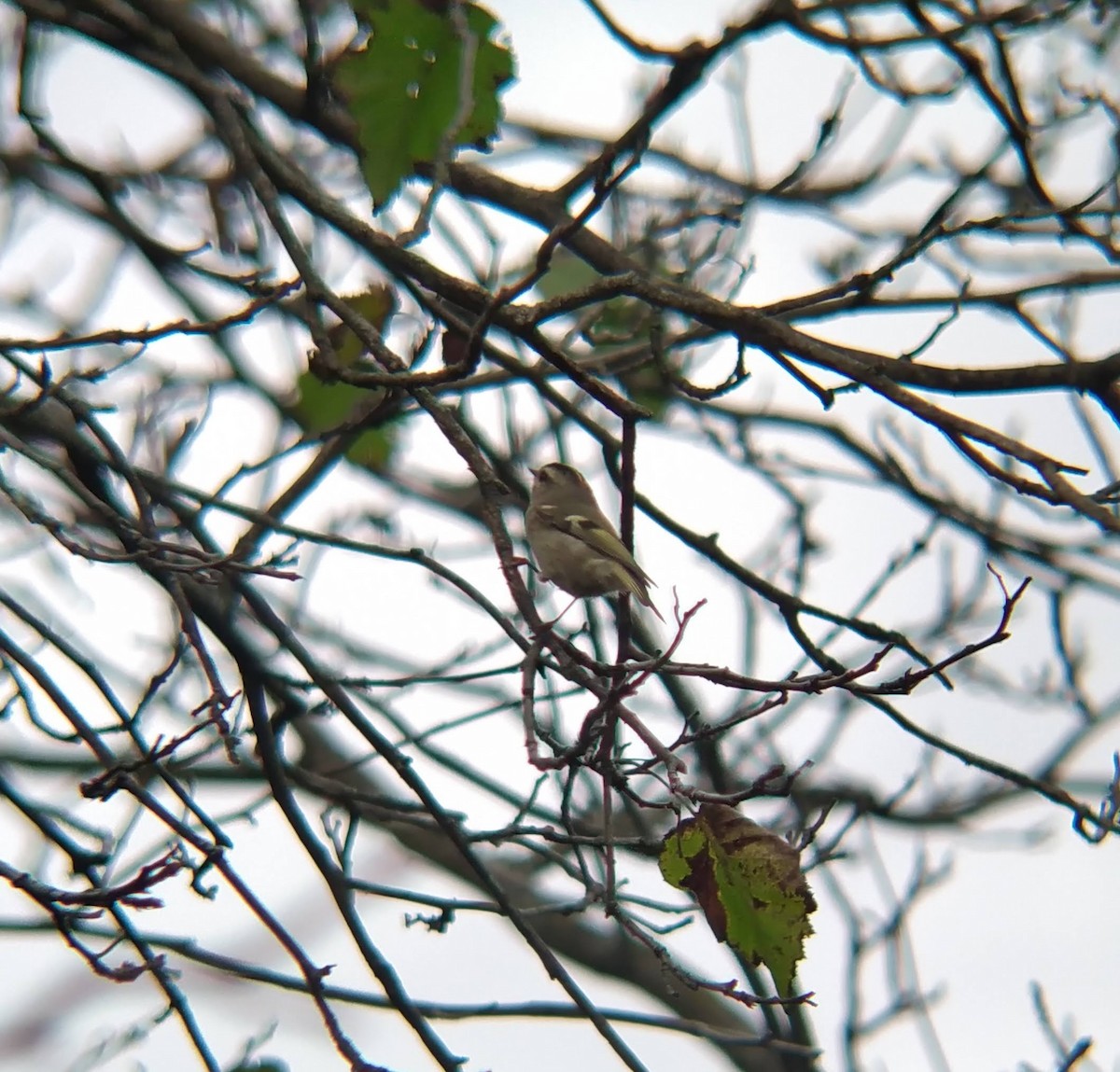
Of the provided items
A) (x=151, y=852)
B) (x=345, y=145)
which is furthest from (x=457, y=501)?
(x=151, y=852)

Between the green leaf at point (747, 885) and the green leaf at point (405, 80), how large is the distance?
70.3 inches

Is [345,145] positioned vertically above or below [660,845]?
above

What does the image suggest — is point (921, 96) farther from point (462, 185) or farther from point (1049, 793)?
point (1049, 793)

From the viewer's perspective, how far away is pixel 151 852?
3.54 meters

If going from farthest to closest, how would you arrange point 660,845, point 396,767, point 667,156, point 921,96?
point 667,156 < point 921,96 < point 396,767 < point 660,845

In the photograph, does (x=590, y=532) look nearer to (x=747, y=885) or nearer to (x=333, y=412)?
(x=333, y=412)

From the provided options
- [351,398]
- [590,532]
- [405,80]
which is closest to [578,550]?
[590,532]

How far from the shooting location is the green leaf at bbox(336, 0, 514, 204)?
11.4ft

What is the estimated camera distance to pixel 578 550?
15.1 ft

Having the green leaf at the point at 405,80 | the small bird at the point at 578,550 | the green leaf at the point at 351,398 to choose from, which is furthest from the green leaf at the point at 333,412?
the green leaf at the point at 405,80

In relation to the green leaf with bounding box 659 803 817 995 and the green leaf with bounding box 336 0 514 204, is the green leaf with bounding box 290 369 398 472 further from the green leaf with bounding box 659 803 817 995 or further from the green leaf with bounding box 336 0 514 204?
the green leaf with bounding box 659 803 817 995

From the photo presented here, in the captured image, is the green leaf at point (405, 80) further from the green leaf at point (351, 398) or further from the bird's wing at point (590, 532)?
the bird's wing at point (590, 532)

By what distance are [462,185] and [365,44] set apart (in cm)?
118

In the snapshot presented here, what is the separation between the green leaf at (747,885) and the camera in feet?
8.56
